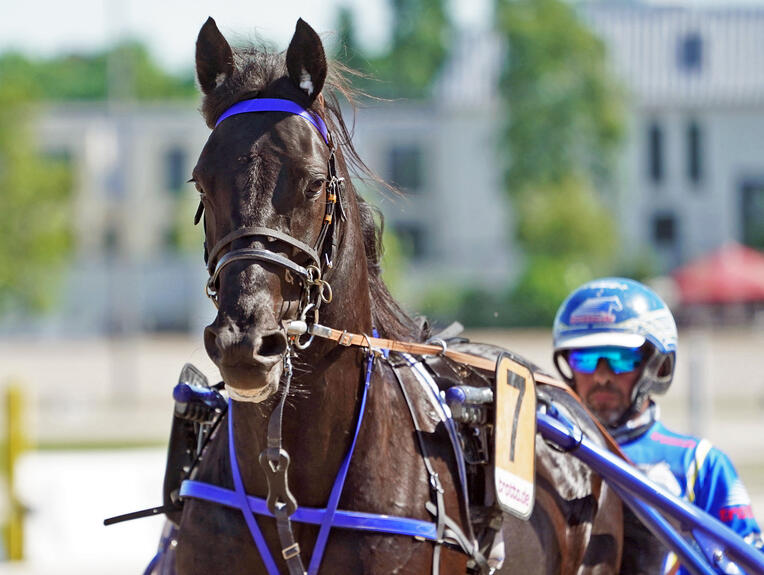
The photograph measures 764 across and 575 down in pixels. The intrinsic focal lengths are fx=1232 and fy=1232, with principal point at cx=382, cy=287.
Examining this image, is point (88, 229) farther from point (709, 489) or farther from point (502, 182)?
point (709, 489)

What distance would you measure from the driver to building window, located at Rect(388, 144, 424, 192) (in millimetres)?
44018

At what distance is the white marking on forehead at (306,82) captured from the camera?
10.6ft

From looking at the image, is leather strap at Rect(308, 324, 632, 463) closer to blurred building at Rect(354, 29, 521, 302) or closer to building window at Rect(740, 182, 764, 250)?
blurred building at Rect(354, 29, 521, 302)

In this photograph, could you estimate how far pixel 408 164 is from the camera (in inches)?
1938

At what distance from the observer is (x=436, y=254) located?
48781mm

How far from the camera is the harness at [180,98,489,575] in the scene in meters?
3.03

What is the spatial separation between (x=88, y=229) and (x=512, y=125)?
1922 centimetres

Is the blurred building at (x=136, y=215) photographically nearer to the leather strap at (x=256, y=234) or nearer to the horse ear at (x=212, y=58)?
the horse ear at (x=212, y=58)

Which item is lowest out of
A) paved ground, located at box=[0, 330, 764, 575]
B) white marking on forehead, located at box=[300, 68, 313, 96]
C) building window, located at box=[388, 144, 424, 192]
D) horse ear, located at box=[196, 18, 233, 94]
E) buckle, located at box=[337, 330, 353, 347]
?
paved ground, located at box=[0, 330, 764, 575]

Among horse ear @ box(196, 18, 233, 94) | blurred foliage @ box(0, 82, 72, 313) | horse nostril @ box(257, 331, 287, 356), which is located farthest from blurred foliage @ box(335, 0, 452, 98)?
horse nostril @ box(257, 331, 287, 356)

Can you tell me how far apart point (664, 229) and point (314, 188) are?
45.3 m

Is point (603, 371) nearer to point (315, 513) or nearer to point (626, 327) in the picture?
point (626, 327)

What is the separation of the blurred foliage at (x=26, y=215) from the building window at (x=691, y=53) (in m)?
23.7

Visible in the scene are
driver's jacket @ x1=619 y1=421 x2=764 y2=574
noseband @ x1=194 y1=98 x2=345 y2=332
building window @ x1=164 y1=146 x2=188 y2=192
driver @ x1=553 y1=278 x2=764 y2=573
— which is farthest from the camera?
building window @ x1=164 y1=146 x2=188 y2=192
